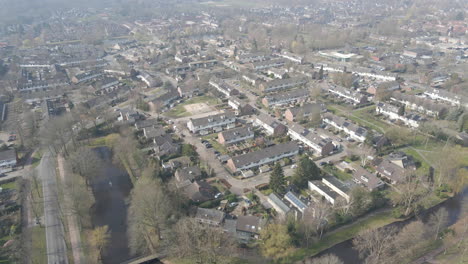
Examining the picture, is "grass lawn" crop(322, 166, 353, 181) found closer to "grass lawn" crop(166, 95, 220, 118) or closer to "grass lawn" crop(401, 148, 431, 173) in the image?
"grass lawn" crop(401, 148, 431, 173)

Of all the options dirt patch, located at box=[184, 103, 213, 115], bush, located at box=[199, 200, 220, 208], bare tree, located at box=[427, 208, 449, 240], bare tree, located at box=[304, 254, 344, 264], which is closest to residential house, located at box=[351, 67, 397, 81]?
dirt patch, located at box=[184, 103, 213, 115]

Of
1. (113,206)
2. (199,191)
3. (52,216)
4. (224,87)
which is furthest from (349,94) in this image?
(52,216)

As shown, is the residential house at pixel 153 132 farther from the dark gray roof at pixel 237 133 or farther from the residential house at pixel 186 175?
the residential house at pixel 186 175

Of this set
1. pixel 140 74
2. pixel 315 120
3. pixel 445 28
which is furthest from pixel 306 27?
pixel 315 120

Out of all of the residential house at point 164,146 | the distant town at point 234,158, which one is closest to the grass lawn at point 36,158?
the distant town at point 234,158

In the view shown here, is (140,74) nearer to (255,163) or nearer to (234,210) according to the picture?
(255,163)

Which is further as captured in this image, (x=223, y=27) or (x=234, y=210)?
(x=223, y=27)
